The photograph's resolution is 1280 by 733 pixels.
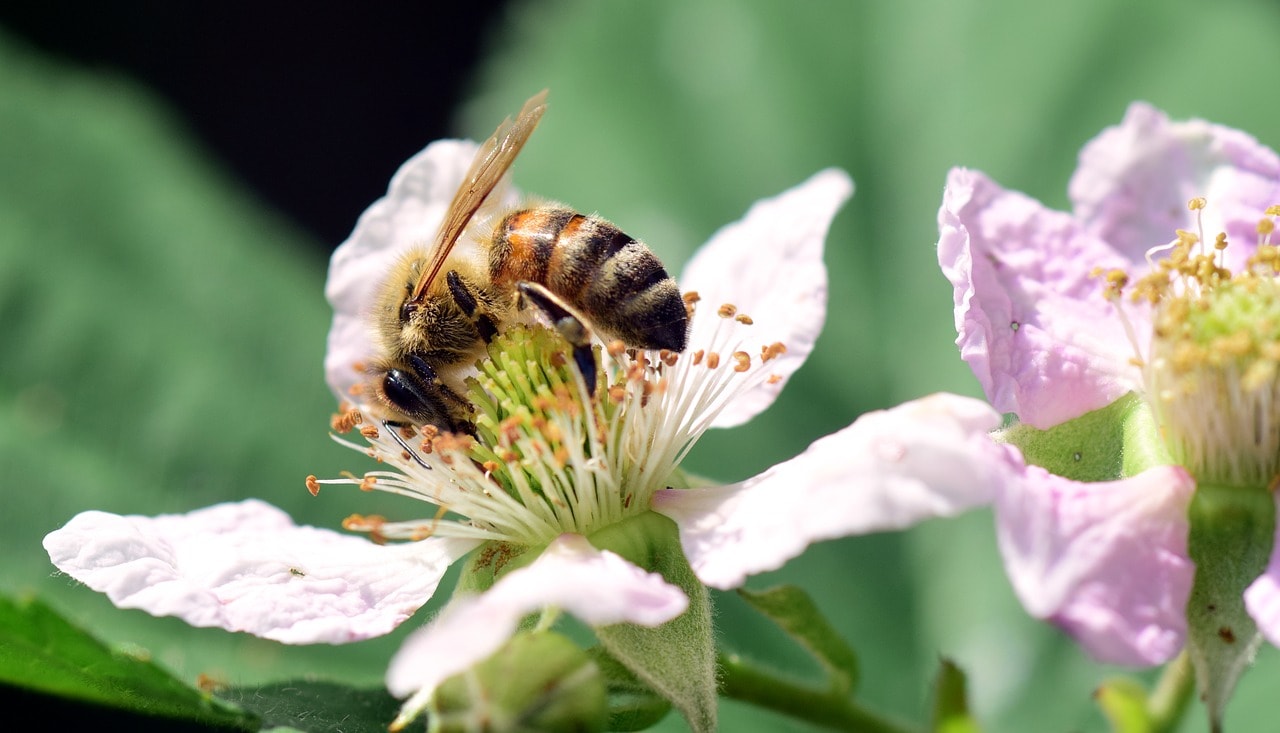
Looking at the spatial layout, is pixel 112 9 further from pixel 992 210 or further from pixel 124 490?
pixel 992 210

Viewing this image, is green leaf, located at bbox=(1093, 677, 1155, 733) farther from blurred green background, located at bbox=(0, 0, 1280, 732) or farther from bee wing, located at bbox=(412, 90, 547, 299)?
bee wing, located at bbox=(412, 90, 547, 299)

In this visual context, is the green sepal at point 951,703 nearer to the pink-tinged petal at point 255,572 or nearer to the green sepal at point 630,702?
the green sepal at point 630,702

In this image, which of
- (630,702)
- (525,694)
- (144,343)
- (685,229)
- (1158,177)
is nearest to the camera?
(525,694)

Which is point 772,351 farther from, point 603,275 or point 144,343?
point 144,343

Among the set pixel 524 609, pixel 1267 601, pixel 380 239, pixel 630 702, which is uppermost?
pixel 380 239

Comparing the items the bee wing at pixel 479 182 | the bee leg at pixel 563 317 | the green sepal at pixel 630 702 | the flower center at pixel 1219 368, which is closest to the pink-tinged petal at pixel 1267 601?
the flower center at pixel 1219 368

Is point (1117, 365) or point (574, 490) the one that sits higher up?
point (574, 490)

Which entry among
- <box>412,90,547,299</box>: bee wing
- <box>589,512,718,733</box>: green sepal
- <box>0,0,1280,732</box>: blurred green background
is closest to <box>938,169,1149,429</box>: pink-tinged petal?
<box>589,512,718,733</box>: green sepal

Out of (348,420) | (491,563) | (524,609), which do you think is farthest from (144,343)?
(524,609)
